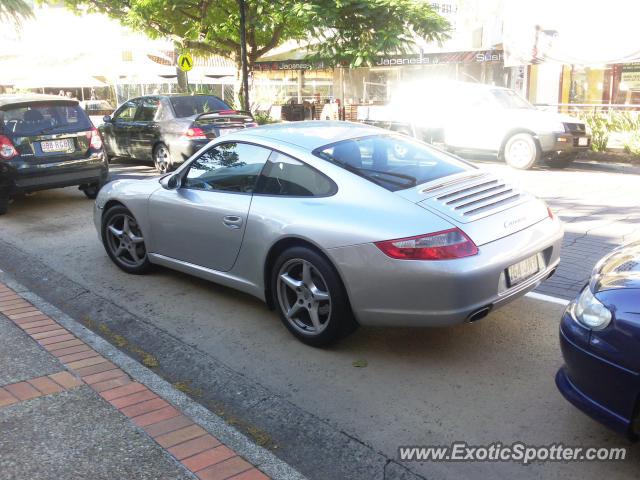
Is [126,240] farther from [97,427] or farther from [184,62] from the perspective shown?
[184,62]

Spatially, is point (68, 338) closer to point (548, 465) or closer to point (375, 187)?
point (375, 187)

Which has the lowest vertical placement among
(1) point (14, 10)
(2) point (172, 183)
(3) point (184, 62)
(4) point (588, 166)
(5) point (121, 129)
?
(4) point (588, 166)

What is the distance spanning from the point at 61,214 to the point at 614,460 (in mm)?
7974

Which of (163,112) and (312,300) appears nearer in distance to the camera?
(312,300)

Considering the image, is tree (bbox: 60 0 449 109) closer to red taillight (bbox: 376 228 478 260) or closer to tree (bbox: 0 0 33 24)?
tree (bbox: 0 0 33 24)

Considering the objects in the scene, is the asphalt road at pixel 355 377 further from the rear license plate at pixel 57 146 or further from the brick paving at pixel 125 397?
the rear license plate at pixel 57 146

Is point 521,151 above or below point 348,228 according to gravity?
below

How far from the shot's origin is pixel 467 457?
301 cm

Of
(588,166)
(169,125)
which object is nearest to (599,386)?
(169,125)

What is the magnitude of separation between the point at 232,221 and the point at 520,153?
958cm

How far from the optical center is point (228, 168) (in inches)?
194

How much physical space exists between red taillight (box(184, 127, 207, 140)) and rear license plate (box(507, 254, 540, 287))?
829 centimetres

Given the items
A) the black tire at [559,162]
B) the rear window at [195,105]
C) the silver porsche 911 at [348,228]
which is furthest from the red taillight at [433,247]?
the black tire at [559,162]

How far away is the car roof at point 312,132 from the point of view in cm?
456
